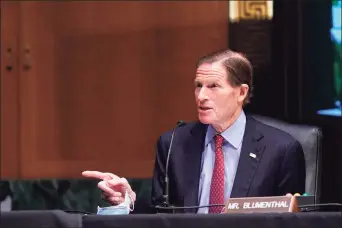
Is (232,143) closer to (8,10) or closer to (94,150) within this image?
(94,150)

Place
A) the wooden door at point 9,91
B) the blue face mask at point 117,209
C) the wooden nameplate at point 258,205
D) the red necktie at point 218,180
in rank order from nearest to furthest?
the wooden nameplate at point 258,205 → the blue face mask at point 117,209 → the red necktie at point 218,180 → the wooden door at point 9,91

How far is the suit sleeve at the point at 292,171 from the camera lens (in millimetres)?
2410

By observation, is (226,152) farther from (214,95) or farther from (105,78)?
(105,78)

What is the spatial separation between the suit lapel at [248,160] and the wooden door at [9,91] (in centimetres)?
183

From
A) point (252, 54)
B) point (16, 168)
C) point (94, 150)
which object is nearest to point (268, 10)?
point (252, 54)

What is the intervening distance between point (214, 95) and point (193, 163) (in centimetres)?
23

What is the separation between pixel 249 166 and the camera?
7.87 ft

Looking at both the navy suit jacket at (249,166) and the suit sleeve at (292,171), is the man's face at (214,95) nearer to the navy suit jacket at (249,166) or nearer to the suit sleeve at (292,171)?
the navy suit jacket at (249,166)

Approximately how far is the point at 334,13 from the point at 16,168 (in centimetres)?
185

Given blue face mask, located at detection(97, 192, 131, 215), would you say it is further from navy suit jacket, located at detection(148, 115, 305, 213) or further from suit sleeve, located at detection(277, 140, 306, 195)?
suit sleeve, located at detection(277, 140, 306, 195)

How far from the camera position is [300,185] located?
2477mm

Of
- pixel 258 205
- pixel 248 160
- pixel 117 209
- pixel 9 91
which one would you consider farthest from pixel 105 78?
pixel 258 205

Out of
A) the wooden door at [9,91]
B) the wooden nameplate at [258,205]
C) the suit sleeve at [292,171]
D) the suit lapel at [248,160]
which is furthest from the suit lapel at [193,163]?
the wooden door at [9,91]

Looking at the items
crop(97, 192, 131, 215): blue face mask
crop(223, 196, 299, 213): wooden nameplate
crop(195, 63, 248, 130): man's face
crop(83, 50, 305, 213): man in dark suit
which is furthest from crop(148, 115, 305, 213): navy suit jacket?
crop(223, 196, 299, 213): wooden nameplate
